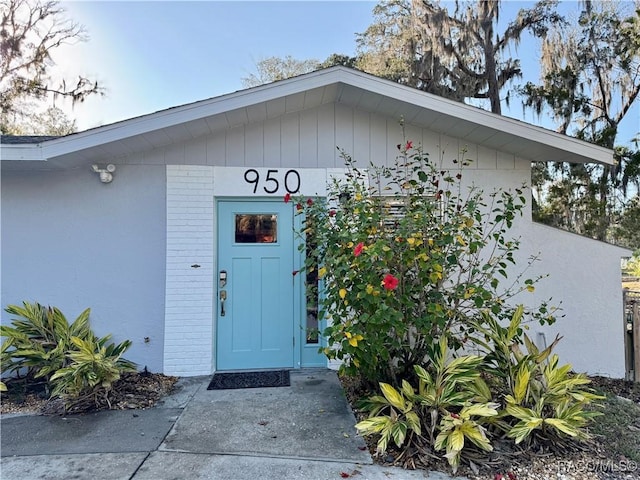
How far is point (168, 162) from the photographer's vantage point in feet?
14.9

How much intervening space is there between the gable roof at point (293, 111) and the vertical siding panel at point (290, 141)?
4.4 inches

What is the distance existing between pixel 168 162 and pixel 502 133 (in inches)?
153

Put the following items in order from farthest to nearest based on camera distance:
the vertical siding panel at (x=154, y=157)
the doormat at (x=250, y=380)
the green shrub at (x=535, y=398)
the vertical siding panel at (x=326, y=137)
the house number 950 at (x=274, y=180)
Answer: the vertical siding panel at (x=326, y=137) → the house number 950 at (x=274, y=180) → the vertical siding panel at (x=154, y=157) → the doormat at (x=250, y=380) → the green shrub at (x=535, y=398)

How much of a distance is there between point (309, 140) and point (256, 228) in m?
1.27

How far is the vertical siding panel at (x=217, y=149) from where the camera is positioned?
15.1 ft

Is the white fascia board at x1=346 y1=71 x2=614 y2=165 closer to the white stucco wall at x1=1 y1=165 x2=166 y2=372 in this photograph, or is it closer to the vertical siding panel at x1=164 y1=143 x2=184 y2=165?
the vertical siding panel at x1=164 y1=143 x2=184 y2=165

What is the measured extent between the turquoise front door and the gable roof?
1.04 metres

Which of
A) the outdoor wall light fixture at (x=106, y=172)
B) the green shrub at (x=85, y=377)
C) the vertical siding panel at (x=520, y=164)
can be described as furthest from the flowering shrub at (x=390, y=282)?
the outdoor wall light fixture at (x=106, y=172)

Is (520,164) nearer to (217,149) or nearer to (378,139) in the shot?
(378,139)

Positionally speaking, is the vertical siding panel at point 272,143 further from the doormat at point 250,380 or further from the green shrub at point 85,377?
the green shrub at point 85,377

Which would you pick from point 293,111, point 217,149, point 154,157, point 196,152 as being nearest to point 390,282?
point 293,111

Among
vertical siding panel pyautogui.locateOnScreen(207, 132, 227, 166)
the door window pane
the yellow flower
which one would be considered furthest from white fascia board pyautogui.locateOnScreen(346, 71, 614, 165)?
the yellow flower

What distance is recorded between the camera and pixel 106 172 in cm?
443

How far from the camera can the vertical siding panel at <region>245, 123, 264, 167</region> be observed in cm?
464
